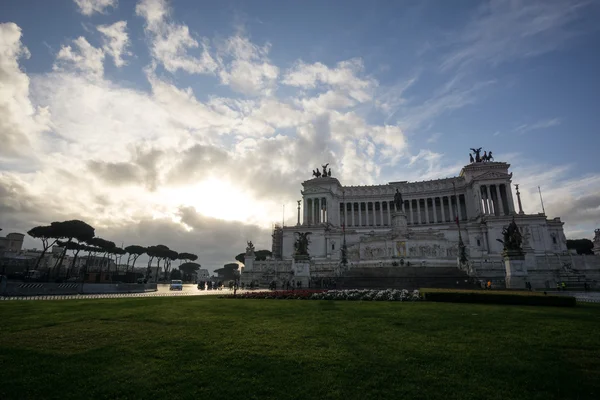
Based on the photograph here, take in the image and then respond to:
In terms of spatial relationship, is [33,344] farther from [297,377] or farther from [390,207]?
[390,207]

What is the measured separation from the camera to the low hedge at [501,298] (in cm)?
1905

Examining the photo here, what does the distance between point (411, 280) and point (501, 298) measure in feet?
63.7

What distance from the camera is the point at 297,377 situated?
7.50 metres

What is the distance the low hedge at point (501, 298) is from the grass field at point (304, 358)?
6.07 metres

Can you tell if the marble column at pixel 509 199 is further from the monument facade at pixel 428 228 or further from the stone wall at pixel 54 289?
the stone wall at pixel 54 289

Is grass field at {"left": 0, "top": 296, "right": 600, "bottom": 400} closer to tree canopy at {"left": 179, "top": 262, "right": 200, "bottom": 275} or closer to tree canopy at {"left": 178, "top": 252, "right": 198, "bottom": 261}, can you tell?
tree canopy at {"left": 178, "top": 252, "right": 198, "bottom": 261}

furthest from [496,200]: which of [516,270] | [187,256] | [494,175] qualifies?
[187,256]

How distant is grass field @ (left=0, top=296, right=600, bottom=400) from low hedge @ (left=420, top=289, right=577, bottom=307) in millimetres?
6067

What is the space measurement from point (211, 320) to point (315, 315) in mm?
4713

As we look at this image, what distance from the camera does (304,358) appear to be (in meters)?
8.67

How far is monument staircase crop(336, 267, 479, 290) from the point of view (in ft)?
123

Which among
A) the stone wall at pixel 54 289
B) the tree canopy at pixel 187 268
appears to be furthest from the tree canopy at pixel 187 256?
the stone wall at pixel 54 289

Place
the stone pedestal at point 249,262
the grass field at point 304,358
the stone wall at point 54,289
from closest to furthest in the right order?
the grass field at point 304,358 → the stone wall at point 54,289 → the stone pedestal at point 249,262

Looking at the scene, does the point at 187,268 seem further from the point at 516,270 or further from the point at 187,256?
the point at 516,270
